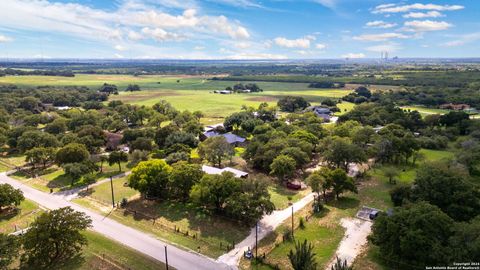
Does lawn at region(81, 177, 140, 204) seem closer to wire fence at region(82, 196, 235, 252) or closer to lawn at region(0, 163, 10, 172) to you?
wire fence at region(82, 196, 235, 252)

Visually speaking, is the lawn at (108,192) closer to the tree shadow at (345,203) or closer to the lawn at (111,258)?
the lawn at (111,258)

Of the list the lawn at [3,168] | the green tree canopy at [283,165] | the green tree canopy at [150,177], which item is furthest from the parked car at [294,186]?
the lawn at [3,168]

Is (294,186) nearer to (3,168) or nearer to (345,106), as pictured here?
(3,168)

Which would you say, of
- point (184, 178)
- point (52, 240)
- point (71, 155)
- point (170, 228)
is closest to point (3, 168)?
point (71, 155)

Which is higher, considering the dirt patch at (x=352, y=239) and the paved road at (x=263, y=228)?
the dirt patch at (x=352, y=239)

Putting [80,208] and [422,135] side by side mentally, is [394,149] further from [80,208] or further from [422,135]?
[80,208]
